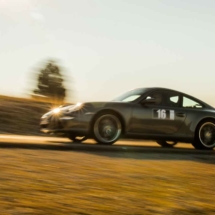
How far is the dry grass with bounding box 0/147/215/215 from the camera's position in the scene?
4121 mm

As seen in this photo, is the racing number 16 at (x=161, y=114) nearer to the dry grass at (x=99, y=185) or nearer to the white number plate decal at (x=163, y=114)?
the white number plate decal at (x=163, y=114)

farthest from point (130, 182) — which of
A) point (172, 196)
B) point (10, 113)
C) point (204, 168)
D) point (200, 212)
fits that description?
point (10, 113)

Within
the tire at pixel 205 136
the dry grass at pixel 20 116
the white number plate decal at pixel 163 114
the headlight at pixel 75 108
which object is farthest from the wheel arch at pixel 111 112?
the dry grass at pixel 20 116

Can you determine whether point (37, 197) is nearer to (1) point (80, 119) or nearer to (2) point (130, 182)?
(2) point (130, 182)

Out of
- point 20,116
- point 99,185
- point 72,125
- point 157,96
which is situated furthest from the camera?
point 20,116

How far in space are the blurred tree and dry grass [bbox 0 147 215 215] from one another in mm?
31616

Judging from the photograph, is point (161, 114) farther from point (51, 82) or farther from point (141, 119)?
point (51, 82)

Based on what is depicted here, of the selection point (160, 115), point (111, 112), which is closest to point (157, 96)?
point (160, 115)

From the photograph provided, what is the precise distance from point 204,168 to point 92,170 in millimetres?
1891

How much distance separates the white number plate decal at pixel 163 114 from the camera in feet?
35.6

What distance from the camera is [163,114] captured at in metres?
10.9

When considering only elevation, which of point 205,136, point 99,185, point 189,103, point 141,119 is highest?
point 189,103

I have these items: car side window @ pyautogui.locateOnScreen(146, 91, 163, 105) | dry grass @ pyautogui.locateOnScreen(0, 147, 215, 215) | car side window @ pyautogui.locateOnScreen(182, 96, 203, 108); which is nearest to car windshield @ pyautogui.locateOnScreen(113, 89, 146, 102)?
car side window @ pyautogui.locateOnScreen(146, 91, 163, 105)

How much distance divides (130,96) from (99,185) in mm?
6340
